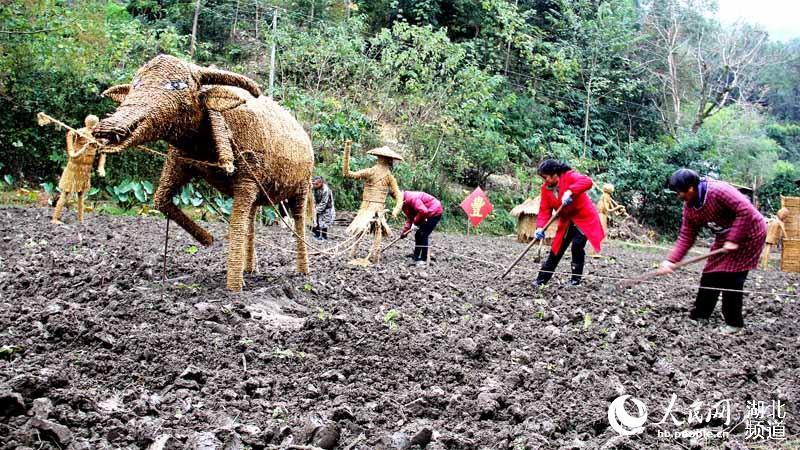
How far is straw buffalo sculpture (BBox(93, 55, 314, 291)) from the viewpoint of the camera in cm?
510

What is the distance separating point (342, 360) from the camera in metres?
4.52

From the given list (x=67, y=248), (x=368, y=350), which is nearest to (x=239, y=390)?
(x=368, y=350)

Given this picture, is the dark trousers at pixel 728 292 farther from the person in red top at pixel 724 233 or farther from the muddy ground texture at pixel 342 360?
the muddy ground texture at pixel 342 360

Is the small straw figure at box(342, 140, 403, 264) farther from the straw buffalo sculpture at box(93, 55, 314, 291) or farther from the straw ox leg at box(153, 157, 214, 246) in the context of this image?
the straw ox leg at box(153, 157, 214, 246)

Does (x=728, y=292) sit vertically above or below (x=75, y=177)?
above

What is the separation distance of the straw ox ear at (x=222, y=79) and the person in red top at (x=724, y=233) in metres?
Result: 3.98

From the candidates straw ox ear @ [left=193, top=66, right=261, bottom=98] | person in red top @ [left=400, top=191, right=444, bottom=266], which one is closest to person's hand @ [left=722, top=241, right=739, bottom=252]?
person in red top @ [left=400, top=191, right=444, bottom=266]

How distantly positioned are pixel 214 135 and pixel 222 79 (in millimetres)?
499

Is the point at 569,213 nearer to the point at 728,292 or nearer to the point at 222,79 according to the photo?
the point at 728,292

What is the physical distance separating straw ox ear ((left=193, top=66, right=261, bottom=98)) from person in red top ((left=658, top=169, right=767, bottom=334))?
3980mm

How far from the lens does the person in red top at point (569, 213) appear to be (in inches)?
317

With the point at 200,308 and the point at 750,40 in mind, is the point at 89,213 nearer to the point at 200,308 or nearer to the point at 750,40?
the point at 200,308

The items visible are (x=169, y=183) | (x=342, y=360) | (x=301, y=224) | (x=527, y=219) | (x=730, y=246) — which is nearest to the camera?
(x=342, y=360)

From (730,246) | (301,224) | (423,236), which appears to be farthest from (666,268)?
(423,236)
